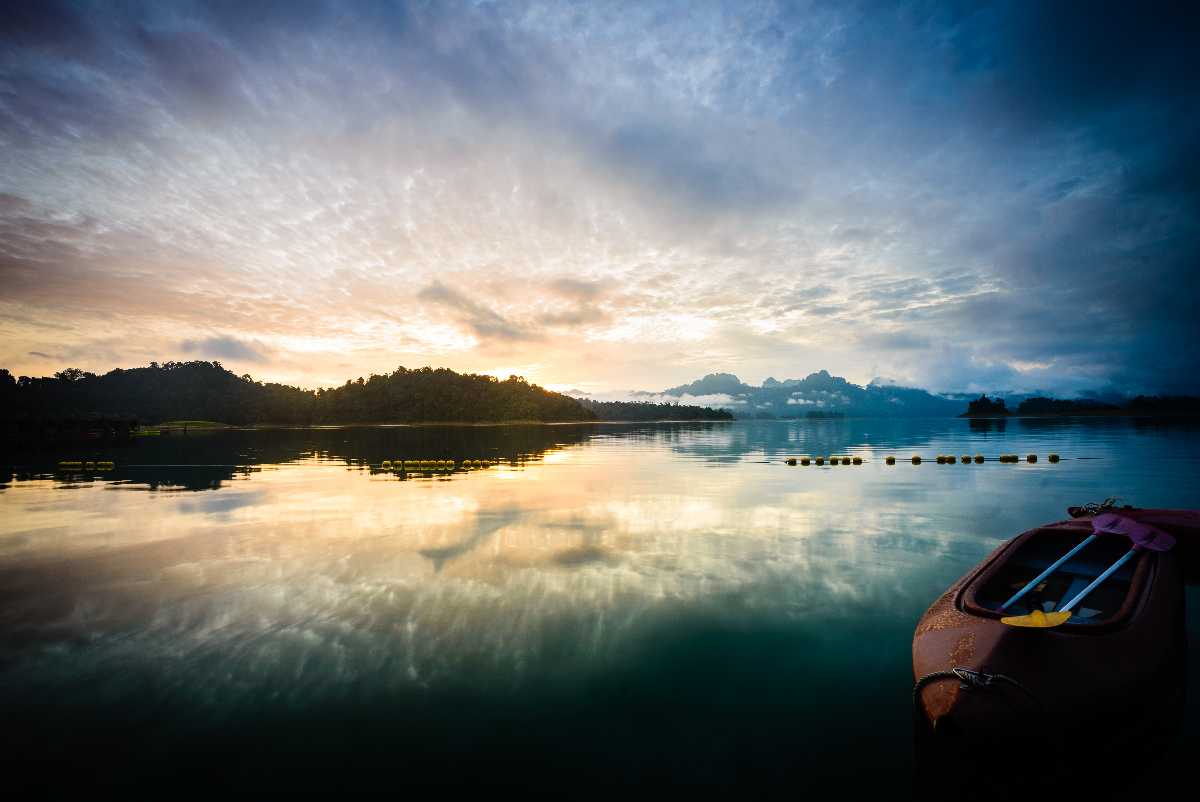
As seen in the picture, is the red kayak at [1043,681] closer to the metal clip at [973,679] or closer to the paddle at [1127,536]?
the metal clip at [973,679]

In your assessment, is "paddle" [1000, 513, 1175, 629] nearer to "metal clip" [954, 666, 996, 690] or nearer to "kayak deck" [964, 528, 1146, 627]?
"kayak deck" [964, 528, 1146, 627]

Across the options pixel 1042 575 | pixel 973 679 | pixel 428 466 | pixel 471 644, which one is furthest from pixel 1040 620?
pixel 428 466

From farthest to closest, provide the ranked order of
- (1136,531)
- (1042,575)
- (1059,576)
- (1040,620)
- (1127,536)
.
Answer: (1127,536) < (1059,576) < (1136,531) < (1042,575) < (1040,620)

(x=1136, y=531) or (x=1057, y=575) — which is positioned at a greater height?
(x=1136, y=531)

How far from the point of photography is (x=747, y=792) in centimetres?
659

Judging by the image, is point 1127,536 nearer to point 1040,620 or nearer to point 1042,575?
point 1042,575

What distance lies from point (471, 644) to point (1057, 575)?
14.0 metres

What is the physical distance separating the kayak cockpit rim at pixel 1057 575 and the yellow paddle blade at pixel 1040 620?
2.05 ft

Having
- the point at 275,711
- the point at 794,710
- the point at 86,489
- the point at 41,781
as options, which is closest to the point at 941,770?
the point at 794,710

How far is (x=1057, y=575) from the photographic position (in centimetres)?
1216

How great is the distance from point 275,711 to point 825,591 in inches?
496

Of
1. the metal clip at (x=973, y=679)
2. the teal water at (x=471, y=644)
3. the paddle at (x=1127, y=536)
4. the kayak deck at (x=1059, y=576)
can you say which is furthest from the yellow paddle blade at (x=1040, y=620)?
the teal water at (x=471, y=644)

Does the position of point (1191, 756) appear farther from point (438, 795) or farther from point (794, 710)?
point (438, 795)

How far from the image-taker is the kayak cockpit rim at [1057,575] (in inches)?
338
